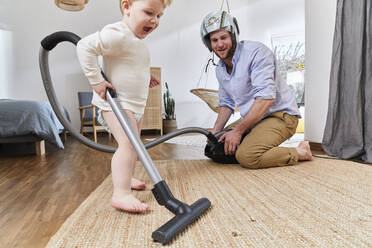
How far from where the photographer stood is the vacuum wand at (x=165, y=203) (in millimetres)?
670

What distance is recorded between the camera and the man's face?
1546 mm

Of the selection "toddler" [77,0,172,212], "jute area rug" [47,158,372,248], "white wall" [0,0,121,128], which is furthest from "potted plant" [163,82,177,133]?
"toddler" [77,0,172,212]

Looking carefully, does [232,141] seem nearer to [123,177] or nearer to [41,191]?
[123,177]

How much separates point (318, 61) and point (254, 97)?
3.87ft

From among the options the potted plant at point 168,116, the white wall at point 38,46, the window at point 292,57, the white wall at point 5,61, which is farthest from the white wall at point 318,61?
the white wall at point 5,61

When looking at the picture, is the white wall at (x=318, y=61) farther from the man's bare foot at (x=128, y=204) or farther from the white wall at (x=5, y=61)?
the white wall at (x=5, y=61)

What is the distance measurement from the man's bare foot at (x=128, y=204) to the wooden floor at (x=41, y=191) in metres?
0.19

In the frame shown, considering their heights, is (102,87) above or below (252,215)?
above

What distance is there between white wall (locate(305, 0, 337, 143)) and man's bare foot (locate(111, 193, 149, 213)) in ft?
6.28

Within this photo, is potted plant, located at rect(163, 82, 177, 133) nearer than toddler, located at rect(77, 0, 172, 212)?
No

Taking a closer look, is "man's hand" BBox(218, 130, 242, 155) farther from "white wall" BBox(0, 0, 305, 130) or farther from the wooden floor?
"white wall" BBox(0, 0, 305, 130)

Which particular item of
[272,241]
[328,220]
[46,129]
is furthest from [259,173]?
[46,129]

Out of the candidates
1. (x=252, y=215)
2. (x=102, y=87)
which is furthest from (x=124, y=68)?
(x=252, y=215)

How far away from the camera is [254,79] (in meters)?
1.53
